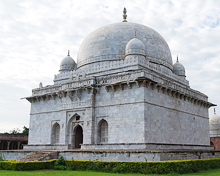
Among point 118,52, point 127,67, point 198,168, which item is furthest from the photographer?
point 118,52

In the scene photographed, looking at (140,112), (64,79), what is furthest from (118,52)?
(140,112)

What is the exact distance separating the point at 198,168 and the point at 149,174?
11.9 feet

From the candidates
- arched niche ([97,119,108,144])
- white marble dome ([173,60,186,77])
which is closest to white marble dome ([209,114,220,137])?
white marble dome ([173,60,186,77])

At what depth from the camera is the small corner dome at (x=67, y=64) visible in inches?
1118

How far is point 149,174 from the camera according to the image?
1373cm

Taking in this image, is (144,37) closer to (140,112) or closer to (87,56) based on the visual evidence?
(87,56)

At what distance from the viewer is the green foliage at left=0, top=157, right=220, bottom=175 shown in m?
13.9

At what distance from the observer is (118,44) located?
2586cm

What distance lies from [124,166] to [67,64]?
53.4ft

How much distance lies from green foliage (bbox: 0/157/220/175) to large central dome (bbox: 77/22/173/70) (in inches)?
454

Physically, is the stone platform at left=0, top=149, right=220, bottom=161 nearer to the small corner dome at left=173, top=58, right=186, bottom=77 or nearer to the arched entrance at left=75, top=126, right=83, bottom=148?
the arched entrance at left=75, top=126, right=83, bottom=148

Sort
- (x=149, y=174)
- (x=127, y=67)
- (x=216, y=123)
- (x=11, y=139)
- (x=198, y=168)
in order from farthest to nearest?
(x=216, y=123) → (x=11, y=139) → (x=127, y=67) → (x=198, y=168) → (x=149, y=174)

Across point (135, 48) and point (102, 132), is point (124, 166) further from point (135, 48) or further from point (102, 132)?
point (135, 48)

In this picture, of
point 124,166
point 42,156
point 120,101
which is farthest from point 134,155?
point 42,156
